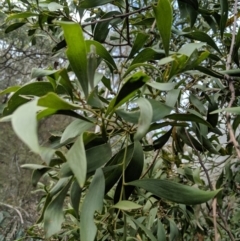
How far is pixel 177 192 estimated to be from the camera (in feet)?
1.20

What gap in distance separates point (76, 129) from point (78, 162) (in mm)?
Answer: 78

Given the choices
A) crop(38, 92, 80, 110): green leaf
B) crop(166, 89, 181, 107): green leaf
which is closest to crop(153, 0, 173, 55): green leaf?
crop(166, 89, 181, 107): green leaf

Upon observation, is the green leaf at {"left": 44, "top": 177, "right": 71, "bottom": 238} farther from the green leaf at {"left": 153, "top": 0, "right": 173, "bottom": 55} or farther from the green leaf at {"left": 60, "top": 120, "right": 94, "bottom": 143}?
the green leaf at {"left": 153, "top": 0, "right": 173, "bottom": 55}

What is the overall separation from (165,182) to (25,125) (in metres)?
0.22

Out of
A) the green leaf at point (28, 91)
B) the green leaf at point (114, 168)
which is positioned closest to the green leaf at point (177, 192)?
the green leaf at point (114, 168)

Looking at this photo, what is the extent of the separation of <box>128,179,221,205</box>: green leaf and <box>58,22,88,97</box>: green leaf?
12 centimetres

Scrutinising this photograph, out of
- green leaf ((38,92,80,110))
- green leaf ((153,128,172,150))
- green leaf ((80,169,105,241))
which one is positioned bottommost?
green leaf ((153,128,172,150))

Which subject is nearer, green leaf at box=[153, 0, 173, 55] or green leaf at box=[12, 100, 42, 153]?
green leaf at box=[12, 100, 42, 153]

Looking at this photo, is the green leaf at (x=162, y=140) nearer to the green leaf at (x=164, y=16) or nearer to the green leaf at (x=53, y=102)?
the green leaf at (x=164, y=16)

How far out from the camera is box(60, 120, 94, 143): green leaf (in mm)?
343

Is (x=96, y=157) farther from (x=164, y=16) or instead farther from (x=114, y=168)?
(x=164, y=16)

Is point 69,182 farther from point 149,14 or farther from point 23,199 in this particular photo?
point 23,199

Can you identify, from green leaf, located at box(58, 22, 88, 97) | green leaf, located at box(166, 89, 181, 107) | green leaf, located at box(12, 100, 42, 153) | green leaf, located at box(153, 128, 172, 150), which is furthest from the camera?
green leaf, located at box(153, 128, 172, 150)

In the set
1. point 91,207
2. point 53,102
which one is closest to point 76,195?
point 91,207
